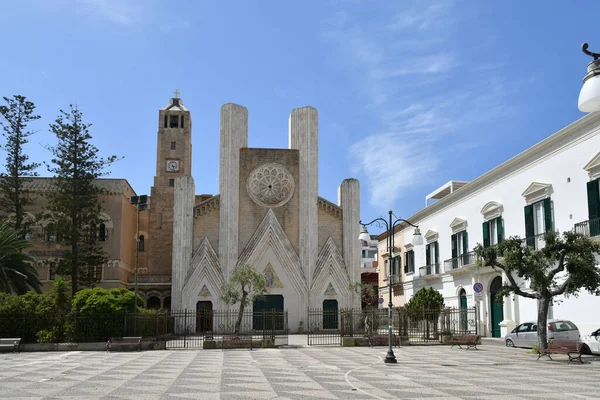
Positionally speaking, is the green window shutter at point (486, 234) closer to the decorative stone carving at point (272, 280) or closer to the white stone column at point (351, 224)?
the white stone column at point (351, 224)

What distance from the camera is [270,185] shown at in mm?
42656

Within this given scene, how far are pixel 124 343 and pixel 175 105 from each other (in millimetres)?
37045

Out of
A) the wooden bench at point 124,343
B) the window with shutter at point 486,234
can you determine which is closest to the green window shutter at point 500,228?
the window with shutter at point 486,234

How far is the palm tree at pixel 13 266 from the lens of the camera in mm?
30391

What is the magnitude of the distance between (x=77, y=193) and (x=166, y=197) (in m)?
11.4

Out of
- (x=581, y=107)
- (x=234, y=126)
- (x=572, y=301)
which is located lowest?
(x=572, y=301)

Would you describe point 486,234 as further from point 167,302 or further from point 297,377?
point 167,302

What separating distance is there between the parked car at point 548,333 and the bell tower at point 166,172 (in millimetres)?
31450

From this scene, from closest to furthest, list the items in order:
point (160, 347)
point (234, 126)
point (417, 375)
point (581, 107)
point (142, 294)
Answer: point (581, 107), point (417, 375), point (160, 347), point (234, 126), point (142, 294)

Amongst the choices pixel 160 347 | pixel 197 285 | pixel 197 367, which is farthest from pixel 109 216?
pixel 197 367

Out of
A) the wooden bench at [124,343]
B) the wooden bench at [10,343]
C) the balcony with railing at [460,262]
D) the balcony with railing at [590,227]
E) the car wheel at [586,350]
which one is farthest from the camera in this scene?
the balcony with railing at [460,262]

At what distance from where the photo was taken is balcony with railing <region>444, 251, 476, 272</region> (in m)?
33.0

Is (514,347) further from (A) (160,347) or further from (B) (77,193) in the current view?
(B) (77,193)

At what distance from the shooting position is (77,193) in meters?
42.1
